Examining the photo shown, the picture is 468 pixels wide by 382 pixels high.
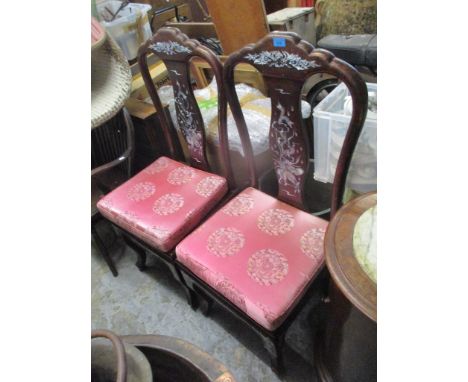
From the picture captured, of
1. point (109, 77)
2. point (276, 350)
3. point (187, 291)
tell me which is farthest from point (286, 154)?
point (109, 77)

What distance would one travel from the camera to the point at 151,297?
4.97ft

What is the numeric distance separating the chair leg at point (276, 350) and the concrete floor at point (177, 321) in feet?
0.24

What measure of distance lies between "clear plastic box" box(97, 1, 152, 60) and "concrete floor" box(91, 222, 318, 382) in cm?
119

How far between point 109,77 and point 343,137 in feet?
3.60

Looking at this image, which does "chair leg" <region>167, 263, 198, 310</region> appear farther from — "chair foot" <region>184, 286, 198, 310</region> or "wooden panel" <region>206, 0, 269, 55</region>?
"wooden panel" <region>206, 0, 269, 55</region>

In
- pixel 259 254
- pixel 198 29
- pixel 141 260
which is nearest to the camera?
pixel 259 254

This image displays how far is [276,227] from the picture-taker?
3.47 ft

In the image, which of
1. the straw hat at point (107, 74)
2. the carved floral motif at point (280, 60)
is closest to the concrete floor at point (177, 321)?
the straw hat at point (107, 74)

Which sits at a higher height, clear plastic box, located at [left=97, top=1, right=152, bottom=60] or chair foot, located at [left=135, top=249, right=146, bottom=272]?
clear plastic box, located at [left=97, top=1, right=152, bottom=60]

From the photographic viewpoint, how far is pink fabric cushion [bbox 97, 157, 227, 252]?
1188 millimetres

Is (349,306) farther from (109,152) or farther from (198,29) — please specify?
(198,29)

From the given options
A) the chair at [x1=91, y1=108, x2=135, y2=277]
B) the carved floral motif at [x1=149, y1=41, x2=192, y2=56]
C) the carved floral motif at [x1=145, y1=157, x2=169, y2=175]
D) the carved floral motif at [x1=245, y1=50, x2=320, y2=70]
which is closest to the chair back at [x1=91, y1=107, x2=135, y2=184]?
the chair at [x1=91, y1=108, x2=135, y2=277]
